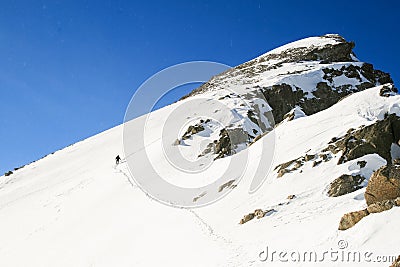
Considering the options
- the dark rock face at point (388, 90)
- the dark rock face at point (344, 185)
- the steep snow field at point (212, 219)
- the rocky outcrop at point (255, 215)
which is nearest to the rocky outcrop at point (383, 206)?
the steep snow field at point (212, 219)

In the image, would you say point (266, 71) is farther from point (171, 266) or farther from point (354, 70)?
point (171, 266)

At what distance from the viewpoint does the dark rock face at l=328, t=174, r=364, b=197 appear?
1476 centimetres

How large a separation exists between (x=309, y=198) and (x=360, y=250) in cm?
637

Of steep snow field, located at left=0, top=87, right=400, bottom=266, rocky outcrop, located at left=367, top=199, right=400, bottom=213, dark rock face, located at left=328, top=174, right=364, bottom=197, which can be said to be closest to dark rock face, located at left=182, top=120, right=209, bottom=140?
steep snow field, located at left=0, top=87, right=400, bottom=266

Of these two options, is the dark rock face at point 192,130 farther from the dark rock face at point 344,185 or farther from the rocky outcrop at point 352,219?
the rocky outcrop at point 352,219

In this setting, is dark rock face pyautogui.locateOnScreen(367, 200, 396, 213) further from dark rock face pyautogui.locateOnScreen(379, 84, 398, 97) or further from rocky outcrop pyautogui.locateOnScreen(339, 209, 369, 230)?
dark rock face pyautogui.locateOnScreen(379, 84, 398, 97)

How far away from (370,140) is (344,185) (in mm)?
4312

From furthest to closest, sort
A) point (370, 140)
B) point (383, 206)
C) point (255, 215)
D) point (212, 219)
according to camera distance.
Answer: point (370, 140) < point (212, 219) < point (255, 215) < point (383, 206)

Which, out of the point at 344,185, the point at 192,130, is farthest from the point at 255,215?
the point at 192,130

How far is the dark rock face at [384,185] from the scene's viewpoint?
10.7 metres

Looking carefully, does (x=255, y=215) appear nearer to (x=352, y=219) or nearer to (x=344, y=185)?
(x=344, y=185)

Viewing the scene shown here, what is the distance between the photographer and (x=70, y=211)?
2439 centimetres

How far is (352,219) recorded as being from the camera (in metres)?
10.4

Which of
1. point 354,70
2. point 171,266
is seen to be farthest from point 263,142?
point 354,70
